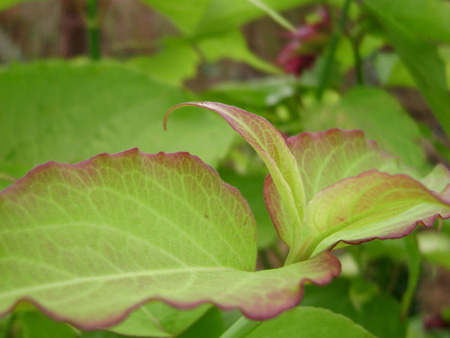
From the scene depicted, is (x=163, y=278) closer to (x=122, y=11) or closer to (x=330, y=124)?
(x=330, y=124)

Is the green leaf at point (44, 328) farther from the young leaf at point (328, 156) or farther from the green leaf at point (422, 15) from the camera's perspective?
the green leaf at point (422, 15)

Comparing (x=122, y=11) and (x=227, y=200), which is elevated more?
(x=227, y=200)

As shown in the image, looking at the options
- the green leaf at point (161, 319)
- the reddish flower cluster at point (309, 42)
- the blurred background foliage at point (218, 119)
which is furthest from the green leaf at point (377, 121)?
the green leaf at point (161, 319)

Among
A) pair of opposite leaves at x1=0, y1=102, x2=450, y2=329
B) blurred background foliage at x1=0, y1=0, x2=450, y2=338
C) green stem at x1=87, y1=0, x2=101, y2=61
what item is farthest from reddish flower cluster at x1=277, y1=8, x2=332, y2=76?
pair of opposite leaves at x1=0, y1=102, x2=450, y2=329

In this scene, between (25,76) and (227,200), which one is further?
(25,76)

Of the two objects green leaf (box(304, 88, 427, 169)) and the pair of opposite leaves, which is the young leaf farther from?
green leaf (box(304, 88, 427, 169))

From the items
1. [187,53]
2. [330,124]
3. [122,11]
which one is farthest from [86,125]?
[122,11]

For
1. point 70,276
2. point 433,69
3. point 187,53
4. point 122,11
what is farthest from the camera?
point 122,11
